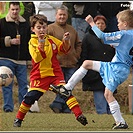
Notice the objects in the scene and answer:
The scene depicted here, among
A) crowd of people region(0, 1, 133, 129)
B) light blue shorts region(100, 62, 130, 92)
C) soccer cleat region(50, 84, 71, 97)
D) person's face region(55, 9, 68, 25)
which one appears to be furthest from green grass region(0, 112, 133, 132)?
person's face region(55, 9, 68, 25)

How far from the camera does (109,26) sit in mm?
13977

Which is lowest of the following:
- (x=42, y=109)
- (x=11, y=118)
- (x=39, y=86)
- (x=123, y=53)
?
(x=42, y=109)

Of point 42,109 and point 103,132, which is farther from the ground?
point 103,132

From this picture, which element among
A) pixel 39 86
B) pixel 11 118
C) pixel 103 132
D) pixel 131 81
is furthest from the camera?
pixel 131 81

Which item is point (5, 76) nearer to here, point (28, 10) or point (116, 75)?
point (116, 75)

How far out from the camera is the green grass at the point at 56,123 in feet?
30.8

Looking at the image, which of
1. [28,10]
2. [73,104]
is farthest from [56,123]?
[28,10]

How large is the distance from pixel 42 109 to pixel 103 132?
6.15 metres

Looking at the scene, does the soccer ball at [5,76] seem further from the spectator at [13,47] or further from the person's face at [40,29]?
the person's face at [40,29]

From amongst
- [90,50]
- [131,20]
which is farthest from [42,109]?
[131,20]

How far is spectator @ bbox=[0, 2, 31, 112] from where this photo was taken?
1250cm

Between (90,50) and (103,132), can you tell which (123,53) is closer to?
(103,132)

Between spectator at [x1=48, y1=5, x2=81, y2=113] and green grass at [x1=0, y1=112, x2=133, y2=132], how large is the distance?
1330 mm

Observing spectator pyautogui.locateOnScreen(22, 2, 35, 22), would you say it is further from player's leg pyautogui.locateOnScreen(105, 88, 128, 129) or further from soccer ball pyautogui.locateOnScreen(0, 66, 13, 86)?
player's leg pyautogui.locateOnScreen(105, 88, 128, 129)
